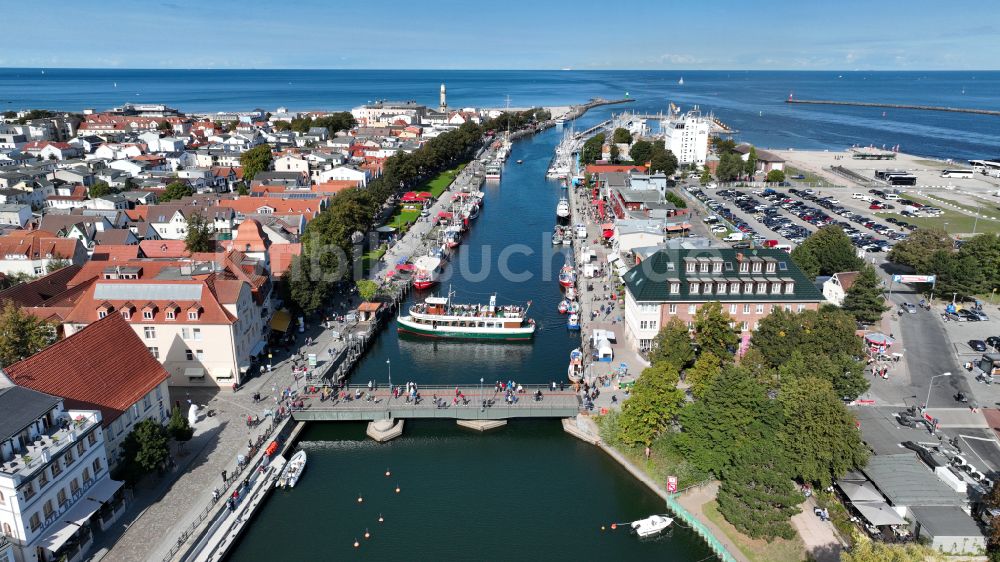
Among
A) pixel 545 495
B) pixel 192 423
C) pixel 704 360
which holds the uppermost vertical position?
pixel 704 360

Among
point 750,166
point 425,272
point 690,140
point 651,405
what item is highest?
point 690,140

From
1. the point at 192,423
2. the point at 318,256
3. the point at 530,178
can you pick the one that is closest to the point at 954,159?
the point at 530,178

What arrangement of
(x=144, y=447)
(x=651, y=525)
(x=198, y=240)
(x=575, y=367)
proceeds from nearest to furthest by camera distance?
(x=144, y=447), (x=651, y=525), (x=575, y=367), (x=198, y=240)

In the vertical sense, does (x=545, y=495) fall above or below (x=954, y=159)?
below

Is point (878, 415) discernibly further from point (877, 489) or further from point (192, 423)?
point (192, 423)

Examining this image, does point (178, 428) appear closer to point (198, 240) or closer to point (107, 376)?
point (107, 376)

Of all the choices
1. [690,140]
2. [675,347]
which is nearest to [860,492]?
[675,347]

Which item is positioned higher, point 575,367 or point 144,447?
point 144,447
